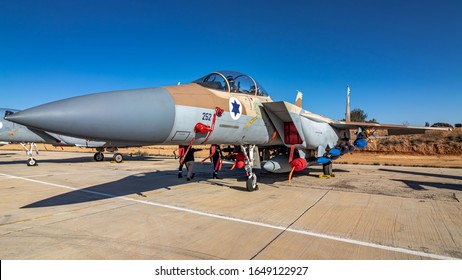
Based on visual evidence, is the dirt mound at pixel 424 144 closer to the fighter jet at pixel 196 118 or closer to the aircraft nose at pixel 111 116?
the fighter jet at pixel 196 118

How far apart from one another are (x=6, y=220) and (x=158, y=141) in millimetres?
2991

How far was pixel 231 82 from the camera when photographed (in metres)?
6.02

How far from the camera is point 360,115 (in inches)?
2598

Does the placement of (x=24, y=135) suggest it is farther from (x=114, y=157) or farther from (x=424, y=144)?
(x=424, y=144)

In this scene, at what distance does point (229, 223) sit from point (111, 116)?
2398mm

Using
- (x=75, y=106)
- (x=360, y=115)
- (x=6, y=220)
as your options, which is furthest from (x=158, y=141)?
(x=360, y=115)

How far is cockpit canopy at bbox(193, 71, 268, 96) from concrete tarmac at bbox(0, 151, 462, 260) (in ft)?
8.04

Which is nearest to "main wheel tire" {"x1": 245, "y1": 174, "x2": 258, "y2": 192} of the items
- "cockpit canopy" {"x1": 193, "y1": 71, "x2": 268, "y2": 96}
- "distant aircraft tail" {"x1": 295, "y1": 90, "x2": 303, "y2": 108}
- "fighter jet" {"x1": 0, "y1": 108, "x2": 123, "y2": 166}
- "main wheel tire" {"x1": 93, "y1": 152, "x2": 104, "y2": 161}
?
"cockpit canopy" {"x1": 193, "y1": 71, "x2": 268, "y2": 96}

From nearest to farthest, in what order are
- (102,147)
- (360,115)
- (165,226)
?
(165,226) → (102,147) → (360,115)

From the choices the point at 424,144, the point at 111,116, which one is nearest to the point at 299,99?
the point at 111,116

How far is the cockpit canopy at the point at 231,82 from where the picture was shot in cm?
566

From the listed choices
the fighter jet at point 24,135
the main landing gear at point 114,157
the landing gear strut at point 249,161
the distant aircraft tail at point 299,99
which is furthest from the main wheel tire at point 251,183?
the main landing gear at point 114,157

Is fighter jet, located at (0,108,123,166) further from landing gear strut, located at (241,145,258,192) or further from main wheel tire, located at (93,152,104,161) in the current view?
landing gear strut, located at (241,145,258,192)
